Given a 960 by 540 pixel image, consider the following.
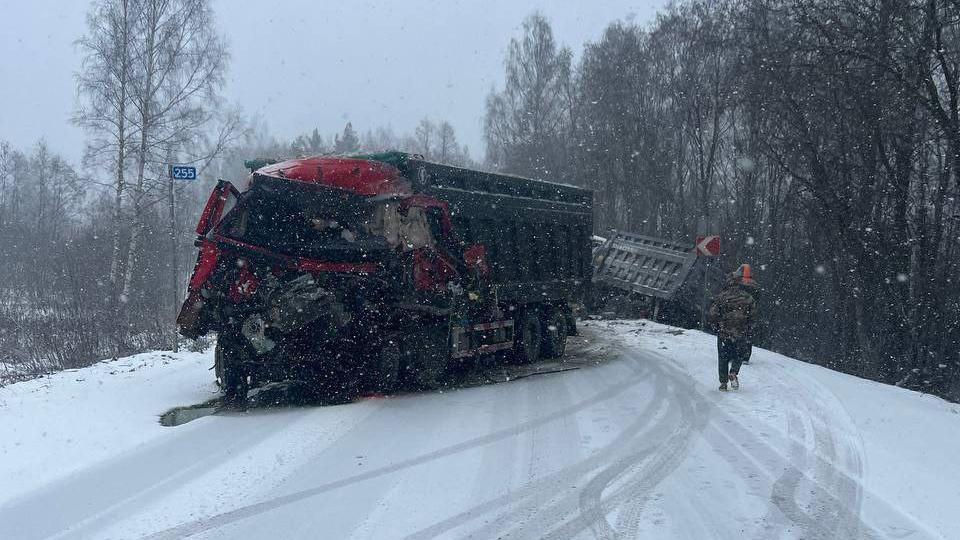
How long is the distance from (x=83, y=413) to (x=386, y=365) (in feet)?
11.3

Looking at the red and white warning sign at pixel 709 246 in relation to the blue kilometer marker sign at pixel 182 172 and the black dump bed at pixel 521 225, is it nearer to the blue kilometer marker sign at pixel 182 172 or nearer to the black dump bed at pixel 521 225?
the black dump bed at pixel 521 225

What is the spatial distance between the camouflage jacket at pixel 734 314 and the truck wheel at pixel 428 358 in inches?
145

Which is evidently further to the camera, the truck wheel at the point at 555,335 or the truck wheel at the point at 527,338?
the truck wheel at the point at 555,335

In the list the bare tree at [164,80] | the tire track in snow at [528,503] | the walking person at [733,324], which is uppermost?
the bare tree at [164,80]

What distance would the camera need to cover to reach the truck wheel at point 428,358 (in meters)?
10.5

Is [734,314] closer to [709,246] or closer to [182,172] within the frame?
[182,172]

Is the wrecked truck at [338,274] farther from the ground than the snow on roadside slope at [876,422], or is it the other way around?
the wrecked truck at [338,274]

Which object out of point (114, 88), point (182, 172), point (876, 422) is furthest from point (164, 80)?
point (876, 422)

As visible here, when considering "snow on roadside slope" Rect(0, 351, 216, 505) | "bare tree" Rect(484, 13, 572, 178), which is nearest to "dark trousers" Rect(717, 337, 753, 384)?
"snow on roadside slope" Rect(0, 351, 216, 505)

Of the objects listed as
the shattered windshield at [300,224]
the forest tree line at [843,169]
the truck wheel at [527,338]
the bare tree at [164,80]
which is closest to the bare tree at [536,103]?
the forest tree line at [843,169]

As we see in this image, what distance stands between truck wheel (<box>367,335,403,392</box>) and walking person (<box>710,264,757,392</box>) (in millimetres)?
4204

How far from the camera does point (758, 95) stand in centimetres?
1917

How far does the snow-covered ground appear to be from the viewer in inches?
204

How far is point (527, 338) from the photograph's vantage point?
550 inches
